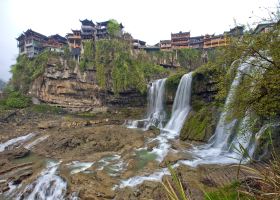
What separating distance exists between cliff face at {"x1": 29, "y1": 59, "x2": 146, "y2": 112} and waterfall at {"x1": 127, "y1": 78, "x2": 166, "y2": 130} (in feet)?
25.1

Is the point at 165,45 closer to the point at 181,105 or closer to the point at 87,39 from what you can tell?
the point at 87,39

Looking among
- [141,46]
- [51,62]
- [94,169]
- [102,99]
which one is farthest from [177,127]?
[141,46]

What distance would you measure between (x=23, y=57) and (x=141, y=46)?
29176mm

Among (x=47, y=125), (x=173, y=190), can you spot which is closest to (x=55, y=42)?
(x=47, y=125)

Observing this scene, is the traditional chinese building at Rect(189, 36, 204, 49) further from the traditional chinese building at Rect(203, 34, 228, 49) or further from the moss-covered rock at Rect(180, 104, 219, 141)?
the moss-covered rock at Rect(180, 104, 219, 141)

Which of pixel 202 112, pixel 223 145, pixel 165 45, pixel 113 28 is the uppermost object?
pixel 113 28

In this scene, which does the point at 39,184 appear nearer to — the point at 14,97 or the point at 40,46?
the point at 14,97

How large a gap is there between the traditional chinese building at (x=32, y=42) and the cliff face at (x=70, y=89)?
12415 millimetres

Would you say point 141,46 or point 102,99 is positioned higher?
point 141,46

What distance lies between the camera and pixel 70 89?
4850 cm

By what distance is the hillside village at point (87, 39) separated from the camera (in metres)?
57.5

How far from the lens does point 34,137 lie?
95.8ft

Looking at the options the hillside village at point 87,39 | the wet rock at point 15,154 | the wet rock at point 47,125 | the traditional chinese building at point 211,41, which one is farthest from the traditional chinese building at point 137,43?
the wet rock at point 15,154

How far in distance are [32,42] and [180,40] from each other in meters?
37.3
